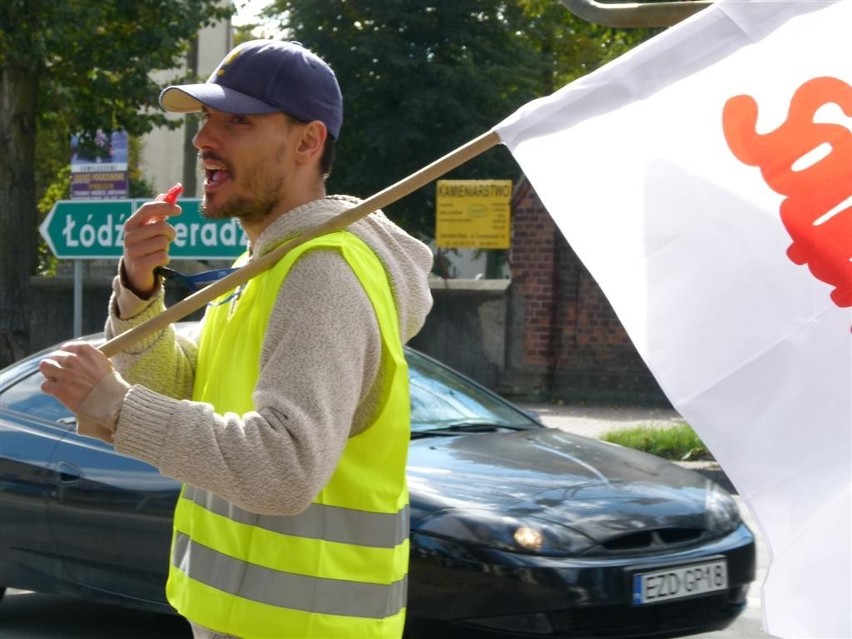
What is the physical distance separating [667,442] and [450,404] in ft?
22.0

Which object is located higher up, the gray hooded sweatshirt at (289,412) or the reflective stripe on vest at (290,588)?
the gray hooded sweatshirt at (289,412)

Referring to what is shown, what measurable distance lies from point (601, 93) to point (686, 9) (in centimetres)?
256

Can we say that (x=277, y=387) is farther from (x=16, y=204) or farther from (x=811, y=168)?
(x=16, y=204)

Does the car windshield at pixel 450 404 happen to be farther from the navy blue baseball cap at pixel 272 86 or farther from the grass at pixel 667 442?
the grass at pixel 667 442

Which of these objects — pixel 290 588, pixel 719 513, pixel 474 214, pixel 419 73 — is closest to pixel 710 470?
pixel 719 513

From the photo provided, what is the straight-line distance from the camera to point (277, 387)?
234 centimetres

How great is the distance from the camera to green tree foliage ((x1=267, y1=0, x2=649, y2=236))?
2936cm

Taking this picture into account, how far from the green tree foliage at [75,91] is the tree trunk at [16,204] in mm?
13

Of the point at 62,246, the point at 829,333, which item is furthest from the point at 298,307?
the point at 62,246

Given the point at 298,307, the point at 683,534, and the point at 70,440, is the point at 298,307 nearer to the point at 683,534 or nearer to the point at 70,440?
the point at 683,534

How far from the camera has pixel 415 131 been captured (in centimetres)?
2933

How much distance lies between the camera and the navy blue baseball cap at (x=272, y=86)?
2.60 metres

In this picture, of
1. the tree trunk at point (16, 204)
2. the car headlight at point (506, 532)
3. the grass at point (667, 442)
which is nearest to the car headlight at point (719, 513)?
the car headlight at point (506, 532)

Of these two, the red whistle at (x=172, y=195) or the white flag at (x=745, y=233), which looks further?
the red whistle at (x=172, y=195)
